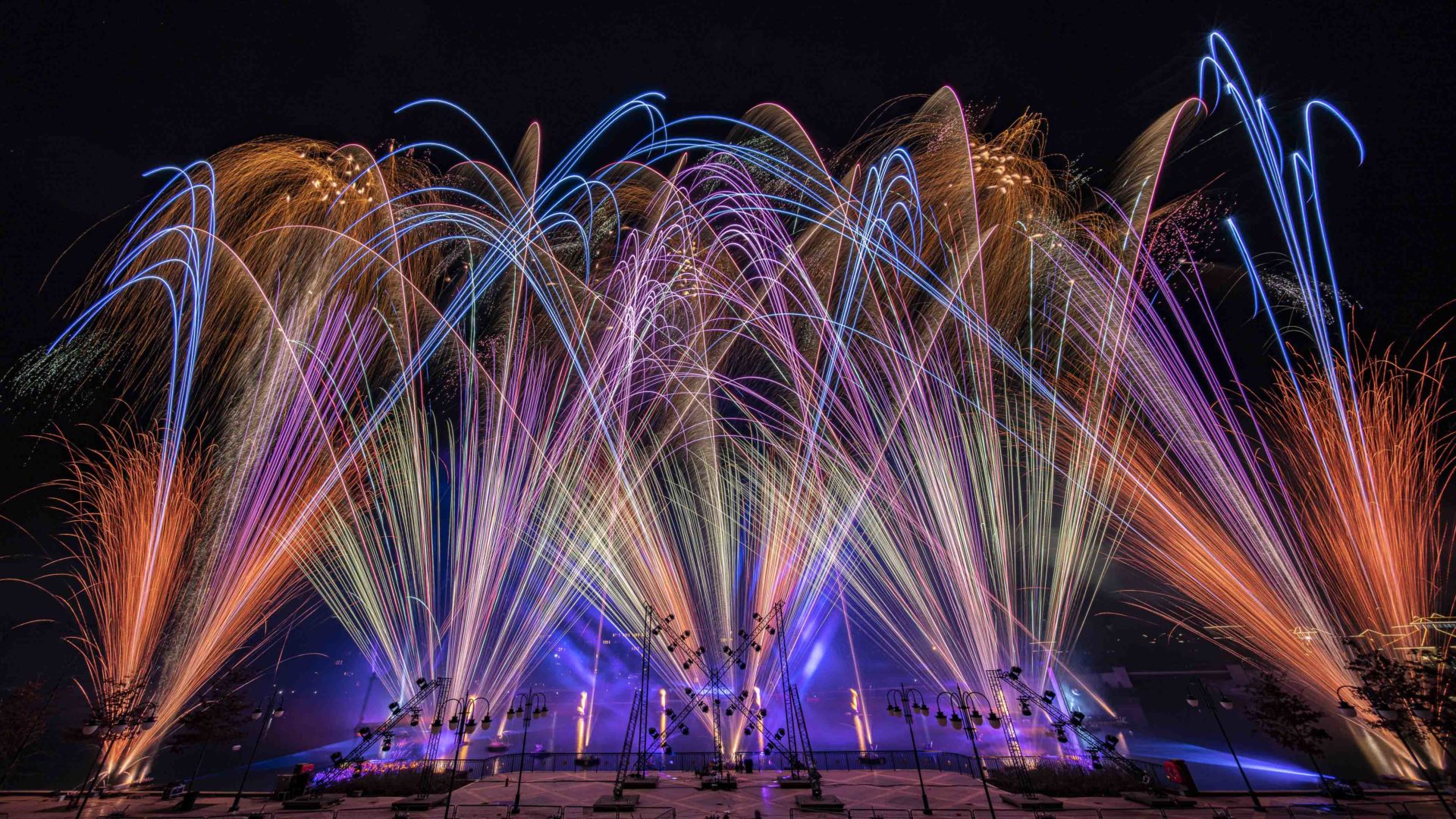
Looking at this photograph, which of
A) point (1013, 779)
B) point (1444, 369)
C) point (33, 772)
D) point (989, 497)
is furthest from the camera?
point (33, 772)

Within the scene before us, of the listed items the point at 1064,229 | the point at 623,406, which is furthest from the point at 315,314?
the point at 1064,229

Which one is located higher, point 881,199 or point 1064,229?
point 881,199

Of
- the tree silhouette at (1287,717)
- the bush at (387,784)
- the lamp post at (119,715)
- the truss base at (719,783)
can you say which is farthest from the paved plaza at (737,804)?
the tree silhouette at (1287,717)

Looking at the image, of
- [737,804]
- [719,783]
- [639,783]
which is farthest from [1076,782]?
[639,783]

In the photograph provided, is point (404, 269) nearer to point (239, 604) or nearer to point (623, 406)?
point (623, 406)

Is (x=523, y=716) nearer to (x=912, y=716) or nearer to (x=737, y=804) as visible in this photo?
(x=737, y=804)

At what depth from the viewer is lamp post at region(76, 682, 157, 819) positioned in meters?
22.0

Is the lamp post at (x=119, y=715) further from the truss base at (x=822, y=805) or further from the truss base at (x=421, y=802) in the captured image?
the truss base at (x=822, y=805)

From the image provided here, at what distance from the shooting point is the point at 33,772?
34188 millimetres

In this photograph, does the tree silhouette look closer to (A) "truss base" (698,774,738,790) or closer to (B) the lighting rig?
(A) "truss base" (698,774,738,790)

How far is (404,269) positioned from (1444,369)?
115 feet

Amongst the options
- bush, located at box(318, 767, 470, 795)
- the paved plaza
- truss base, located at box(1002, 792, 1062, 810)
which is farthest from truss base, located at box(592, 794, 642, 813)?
truss base, located at box(1002, 792, 1062, 810)

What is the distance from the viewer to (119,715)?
73.7 ft

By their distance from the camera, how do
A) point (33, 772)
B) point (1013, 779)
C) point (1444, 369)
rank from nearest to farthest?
point (1444, 369) → point (1013, 779) → point (33, 772)
